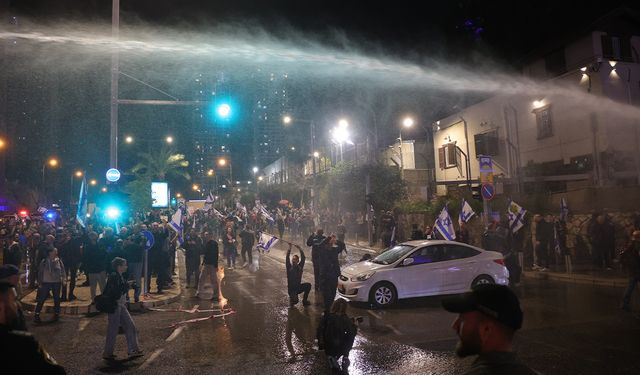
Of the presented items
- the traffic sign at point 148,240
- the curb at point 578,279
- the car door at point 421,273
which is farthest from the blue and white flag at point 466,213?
the traffic sign at point 148,240

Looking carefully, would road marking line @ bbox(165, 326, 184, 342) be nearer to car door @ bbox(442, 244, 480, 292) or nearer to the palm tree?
car door @ bbox(442, 244, 480, 292)

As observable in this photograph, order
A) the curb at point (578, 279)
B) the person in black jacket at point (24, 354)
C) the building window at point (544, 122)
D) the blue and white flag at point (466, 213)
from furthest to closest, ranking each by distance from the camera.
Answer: the building window at point (544, 122)
the blue and white flag at point (466, 213)
the curb at point (578, 279)
the person in black jacket at point (24, 354)

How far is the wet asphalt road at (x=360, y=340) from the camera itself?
6492mm

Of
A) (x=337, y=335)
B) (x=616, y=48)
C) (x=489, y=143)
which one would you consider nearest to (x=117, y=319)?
(x=337, y=335)

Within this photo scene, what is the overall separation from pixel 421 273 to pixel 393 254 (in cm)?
93

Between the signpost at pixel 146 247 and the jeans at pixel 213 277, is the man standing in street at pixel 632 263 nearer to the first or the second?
the jeans at pixel 213 277

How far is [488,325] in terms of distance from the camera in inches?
79.1

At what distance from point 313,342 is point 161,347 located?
265 cm

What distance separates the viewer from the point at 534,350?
7.03 m

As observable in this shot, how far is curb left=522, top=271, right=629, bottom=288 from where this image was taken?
1282 cm

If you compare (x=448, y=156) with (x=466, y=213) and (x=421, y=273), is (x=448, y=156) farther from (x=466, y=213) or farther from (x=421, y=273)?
(x=421, y=273)

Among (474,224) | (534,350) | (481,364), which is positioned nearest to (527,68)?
(474,224)

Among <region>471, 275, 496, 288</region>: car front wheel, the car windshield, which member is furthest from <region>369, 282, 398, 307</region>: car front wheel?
<region>471, 275, 496, 288</region>: car front wheel

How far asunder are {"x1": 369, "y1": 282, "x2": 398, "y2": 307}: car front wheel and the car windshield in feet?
2.27
